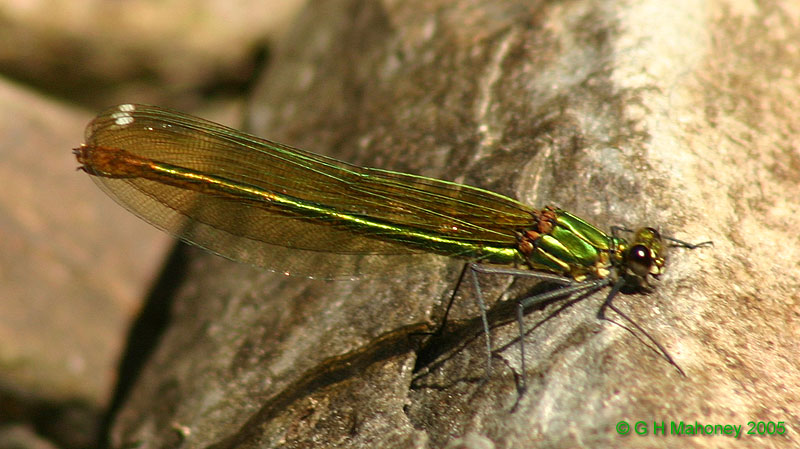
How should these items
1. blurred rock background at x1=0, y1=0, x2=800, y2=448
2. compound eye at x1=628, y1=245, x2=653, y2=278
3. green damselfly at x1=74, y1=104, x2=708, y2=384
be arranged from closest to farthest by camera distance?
1. blurred rock background at x1=0, y1=0, x2=800, y2=448
2. compound eye at x1=628, y1=245, x2=653, y2=278
3. green damselfly at x1=74, y1=104, x2=708, y2=384

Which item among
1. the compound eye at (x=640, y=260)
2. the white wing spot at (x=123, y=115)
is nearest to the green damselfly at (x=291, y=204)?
the white wing spot at (x=123, y=115)

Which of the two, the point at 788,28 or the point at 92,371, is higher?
the point at 788,28

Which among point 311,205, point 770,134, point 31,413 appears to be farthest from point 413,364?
point 31,413

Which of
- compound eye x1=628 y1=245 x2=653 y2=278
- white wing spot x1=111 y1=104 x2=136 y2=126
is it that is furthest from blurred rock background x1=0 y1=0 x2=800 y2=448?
white wing spot x1=111 y1=104 x2=136 y2=126

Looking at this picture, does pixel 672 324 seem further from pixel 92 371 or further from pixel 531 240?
pixel 92 371

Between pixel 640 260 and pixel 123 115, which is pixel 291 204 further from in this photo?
pixel 640 260

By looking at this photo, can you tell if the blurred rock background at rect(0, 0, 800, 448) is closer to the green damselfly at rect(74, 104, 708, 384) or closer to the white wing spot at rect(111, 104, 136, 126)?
Result: the green damselfly at rect(74, 104, 708, 384)
